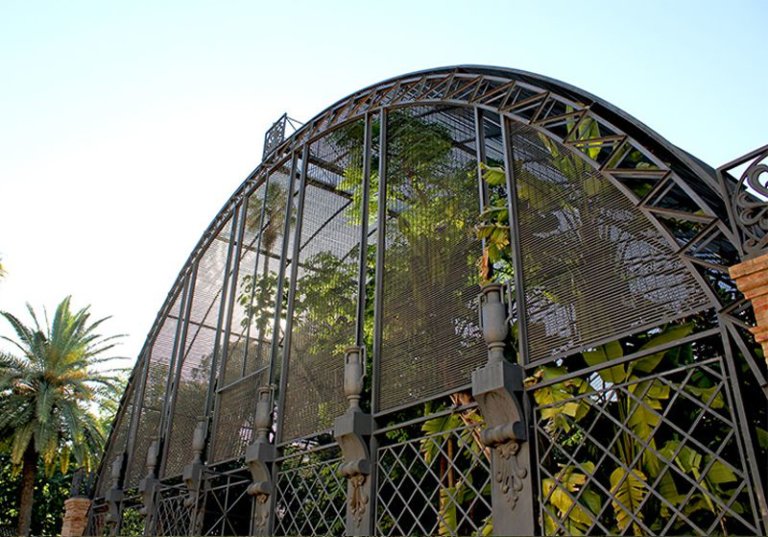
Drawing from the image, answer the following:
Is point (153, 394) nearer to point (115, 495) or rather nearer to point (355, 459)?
point (115, 495)

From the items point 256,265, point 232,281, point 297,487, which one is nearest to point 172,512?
point 297,487

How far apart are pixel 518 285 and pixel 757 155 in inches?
114

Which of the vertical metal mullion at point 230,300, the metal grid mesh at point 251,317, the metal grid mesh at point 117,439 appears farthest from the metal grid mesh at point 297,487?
the metal grid mesh at point 117,439

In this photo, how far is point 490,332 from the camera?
7.72 metres

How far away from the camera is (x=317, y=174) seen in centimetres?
1334

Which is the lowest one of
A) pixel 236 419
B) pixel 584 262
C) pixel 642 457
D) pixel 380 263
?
pixel 642 457

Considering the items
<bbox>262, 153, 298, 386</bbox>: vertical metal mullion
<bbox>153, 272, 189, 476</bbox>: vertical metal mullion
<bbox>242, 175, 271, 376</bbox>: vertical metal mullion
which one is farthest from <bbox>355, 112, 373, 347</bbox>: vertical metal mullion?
<bbox>153, 272, 189, 476</bbox>: vertical metal mullion

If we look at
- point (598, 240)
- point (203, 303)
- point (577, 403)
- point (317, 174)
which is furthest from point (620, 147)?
point (203, 303)

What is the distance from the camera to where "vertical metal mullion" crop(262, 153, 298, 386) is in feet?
40.1

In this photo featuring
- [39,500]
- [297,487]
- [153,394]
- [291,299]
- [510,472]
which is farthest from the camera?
[39,500]

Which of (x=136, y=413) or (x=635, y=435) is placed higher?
(x=136, y=413)

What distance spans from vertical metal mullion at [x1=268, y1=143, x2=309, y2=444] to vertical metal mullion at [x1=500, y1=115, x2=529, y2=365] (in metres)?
4.83

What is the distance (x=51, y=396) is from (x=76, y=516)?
322 inches

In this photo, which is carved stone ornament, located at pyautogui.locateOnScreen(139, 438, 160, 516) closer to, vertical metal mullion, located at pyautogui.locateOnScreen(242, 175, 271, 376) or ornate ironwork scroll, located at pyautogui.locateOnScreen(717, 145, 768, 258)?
vertical metal mullion, located at pyautogui.locateOnScreen(242, 175, 271, 376)
